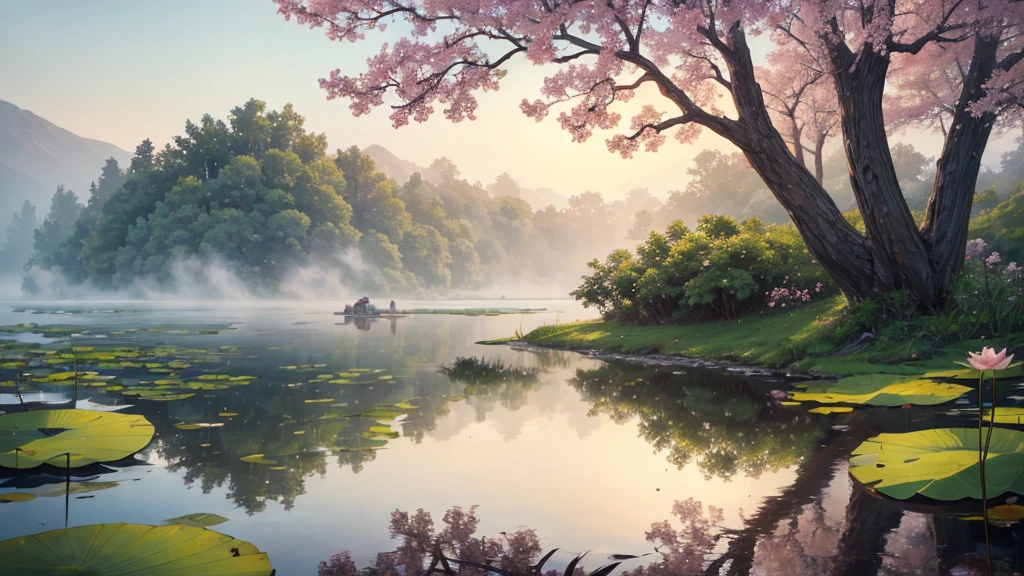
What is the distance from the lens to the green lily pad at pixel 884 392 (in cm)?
626

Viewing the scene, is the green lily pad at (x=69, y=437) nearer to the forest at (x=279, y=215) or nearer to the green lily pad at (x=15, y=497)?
the green lily pad at (x=15, y=497)

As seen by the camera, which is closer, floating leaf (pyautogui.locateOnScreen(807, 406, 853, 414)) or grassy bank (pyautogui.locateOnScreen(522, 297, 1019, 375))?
floating leaf (pyautogui.locateOnScreen(807, 406, 853, 414))

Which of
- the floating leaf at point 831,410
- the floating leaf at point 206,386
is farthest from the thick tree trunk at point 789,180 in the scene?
the floating leaf at point 206,386

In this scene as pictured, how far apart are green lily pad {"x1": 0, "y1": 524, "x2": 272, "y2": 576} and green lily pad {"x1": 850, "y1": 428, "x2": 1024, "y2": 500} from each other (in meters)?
3.29

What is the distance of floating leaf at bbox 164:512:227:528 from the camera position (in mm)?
3574

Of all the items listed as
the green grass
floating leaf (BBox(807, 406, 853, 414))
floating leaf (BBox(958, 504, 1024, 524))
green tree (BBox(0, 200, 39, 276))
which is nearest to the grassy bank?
the green grass

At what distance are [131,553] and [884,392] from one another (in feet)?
21.0

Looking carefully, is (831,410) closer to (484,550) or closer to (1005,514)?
(1005,514)

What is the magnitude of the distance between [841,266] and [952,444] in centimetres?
642

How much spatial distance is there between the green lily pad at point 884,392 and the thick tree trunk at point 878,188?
9.77 feet

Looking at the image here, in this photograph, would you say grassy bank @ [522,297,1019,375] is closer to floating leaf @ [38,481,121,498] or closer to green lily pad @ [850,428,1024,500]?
green lily pad @ [850,428,1024,500]

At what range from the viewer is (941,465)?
3.78m

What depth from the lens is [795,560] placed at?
3010mm

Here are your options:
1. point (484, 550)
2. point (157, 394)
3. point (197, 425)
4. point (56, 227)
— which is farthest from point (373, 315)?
point (56, 227)
